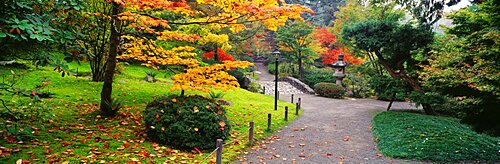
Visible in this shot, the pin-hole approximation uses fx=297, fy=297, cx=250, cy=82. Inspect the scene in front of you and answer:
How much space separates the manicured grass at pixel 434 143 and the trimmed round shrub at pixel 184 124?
176 inches

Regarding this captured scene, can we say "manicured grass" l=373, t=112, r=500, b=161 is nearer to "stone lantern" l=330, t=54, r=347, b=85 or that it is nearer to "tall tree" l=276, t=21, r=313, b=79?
"stone lantern" l=330, t=54, r=347, b=85

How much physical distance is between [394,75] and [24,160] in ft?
51.1

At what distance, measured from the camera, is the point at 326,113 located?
1449 cm

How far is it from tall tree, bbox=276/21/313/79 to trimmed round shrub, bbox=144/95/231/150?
22040 millimetres

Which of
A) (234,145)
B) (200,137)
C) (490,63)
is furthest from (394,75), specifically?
(200,137)

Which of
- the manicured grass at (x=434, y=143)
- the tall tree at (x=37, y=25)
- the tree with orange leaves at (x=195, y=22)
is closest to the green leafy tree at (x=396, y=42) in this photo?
the manicured grass at (x=434, y=143)

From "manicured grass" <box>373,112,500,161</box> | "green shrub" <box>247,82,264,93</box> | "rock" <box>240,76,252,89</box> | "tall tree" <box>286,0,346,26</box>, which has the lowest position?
"manicured grass" <box>373,112,500,161</box>

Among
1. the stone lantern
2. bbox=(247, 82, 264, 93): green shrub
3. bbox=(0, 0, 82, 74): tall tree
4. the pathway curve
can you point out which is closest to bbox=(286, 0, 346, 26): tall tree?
the stone lantern

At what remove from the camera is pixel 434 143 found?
775cm

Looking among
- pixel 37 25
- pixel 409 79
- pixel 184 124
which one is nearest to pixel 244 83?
pixel 409 79

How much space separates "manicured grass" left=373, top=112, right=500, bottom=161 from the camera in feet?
23.5

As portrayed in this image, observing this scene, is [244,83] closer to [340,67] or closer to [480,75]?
[340,67]

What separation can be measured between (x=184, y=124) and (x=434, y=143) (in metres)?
6.42

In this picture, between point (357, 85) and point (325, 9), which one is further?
point (325, 9)
